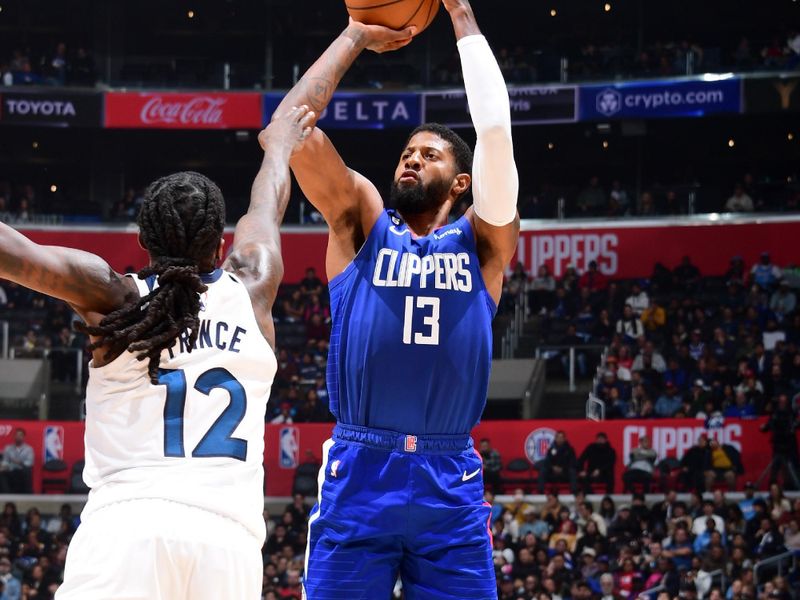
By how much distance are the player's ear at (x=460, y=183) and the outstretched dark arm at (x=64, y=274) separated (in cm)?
205

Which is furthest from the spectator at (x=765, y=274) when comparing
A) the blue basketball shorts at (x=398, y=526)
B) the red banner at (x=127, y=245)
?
the blue basketball shorts at (x=398, y=526)

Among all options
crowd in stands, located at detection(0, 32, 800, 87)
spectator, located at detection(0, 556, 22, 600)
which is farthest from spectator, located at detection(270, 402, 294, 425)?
crowd in stands, located at detection(0, 32, 800, 87)

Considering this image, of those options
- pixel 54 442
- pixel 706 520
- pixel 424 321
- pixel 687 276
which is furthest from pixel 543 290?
pixel 424 321

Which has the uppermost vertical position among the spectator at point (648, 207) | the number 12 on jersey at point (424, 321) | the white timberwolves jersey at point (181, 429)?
the spectator at point (648, 207)

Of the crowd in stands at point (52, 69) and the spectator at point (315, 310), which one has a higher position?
the crowd in stands at point (52, 69)

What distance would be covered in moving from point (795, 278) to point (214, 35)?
14.9 m

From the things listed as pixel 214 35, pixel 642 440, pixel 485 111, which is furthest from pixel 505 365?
pixel 485 111

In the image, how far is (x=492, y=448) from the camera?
59.0 ft

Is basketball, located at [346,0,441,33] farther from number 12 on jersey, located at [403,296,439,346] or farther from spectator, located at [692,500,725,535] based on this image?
spectator, located at [692,500,725,535]

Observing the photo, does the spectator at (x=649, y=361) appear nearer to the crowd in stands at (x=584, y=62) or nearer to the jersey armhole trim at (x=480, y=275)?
the crowd in stands at (x=584, y=62)

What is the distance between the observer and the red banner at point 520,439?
57.2ft

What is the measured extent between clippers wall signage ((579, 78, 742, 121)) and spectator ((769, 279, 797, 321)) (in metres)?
4.78

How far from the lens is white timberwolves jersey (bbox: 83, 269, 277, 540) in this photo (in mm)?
3146

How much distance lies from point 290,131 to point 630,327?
17.2 m
